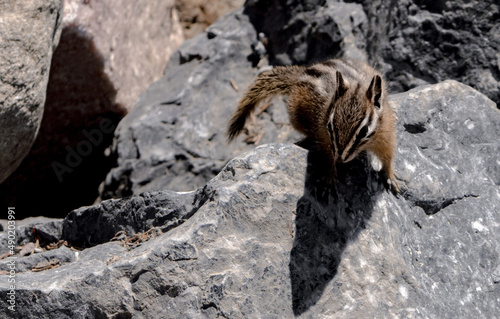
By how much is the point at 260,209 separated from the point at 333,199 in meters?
0.50

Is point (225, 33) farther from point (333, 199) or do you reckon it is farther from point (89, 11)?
point (333, 199)

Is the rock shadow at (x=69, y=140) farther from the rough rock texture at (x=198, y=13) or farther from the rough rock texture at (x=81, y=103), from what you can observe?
the rough rock texture at (x=198, y=13)

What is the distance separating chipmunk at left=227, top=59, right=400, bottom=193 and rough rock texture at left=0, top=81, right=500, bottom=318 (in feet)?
0.68

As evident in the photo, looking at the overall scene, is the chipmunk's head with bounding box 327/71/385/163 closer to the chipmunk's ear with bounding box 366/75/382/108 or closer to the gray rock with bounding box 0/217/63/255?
the chipmunk's ear with bounding box 366/75/382/108

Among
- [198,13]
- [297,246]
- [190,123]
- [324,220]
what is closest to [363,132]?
[324,220]

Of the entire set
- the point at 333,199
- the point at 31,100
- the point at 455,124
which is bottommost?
the point at 455,124

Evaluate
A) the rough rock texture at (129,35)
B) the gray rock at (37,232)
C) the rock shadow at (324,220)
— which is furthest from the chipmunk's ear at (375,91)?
the rough rock texture at (129,35)

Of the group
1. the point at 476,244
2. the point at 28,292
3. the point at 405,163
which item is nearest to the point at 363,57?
the point at 405,163

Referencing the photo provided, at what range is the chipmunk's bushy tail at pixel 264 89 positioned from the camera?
4566mm

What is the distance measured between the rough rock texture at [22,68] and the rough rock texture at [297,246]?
2.64ft

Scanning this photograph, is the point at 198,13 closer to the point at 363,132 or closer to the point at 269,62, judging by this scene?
the point at 269,62

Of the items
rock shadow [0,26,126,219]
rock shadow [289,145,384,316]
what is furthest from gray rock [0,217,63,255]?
rock shadow [289,145,384,316]

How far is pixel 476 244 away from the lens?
3.52m

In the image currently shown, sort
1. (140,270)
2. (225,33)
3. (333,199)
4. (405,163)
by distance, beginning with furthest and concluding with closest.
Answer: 1. (225,33)
2. (405,163)
3. (333,199)
4. (140,270)
